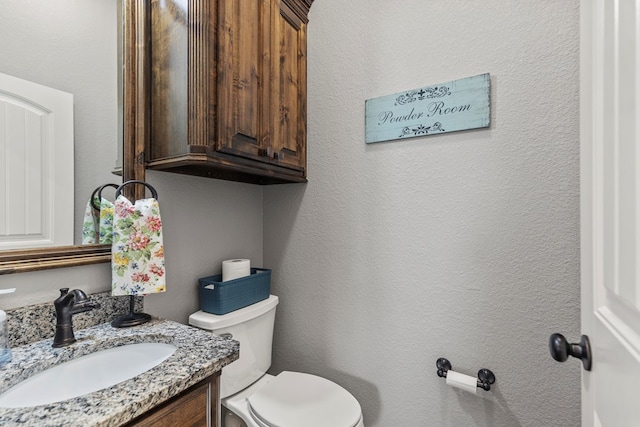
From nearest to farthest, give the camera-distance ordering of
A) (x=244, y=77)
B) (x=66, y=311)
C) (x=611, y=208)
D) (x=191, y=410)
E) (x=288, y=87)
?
(x=611, y=208), (x=191, y=410), (x=66, y=311), (x=244, y=77), (x=288, y=87)

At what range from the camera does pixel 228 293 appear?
1.22 m

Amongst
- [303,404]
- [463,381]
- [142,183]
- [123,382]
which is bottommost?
[303,404]

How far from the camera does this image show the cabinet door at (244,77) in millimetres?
1017

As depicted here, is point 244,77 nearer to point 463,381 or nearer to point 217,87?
point 217,87

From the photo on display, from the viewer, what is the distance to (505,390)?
106cm

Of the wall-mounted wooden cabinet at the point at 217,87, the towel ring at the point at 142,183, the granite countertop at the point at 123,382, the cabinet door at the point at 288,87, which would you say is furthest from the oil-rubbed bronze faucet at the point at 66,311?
the cabinet door at the point at 288,87

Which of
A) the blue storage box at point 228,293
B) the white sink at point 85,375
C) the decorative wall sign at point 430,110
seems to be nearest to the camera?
the white sink at point 85,375

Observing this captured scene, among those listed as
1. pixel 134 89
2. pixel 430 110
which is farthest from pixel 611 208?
pixel 134 89

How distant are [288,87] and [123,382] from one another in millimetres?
1221

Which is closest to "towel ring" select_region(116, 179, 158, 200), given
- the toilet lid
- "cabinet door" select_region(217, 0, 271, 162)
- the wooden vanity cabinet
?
"cabinet door" select_region(217, 0, 271, 162)

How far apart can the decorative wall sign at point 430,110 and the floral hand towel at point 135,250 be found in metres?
0.95

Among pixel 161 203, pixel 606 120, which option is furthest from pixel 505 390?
pixel 161 203

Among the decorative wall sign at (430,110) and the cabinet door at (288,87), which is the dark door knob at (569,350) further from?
the cabinet door at (288,87)

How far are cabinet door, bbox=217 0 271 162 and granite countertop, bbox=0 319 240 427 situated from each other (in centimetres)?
63
